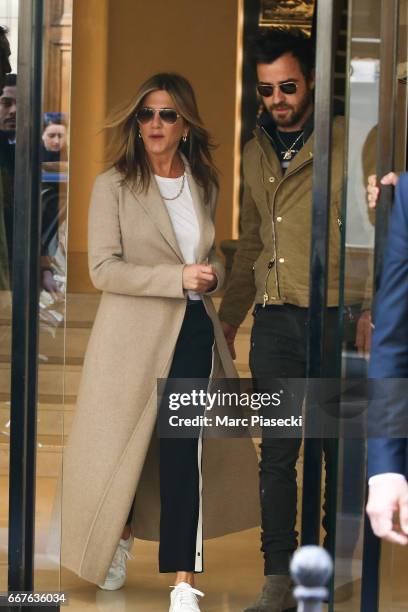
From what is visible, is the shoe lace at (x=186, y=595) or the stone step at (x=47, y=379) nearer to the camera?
the stone step at (x=47, y=379)

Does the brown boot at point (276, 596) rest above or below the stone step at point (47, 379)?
below

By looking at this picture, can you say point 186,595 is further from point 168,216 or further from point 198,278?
Answer: point 168,216

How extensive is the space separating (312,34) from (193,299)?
88 centimetres

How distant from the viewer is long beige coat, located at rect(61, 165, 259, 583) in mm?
3738

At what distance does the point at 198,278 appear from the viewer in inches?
146

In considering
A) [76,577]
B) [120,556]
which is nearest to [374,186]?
[120,556]

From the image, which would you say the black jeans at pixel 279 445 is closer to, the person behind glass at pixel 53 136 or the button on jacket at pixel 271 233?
the button on jacket at pixel 271 233

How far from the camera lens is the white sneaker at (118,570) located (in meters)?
3.93

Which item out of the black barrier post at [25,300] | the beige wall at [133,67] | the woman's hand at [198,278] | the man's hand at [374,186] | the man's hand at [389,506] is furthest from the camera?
the beige wall at [133,67]

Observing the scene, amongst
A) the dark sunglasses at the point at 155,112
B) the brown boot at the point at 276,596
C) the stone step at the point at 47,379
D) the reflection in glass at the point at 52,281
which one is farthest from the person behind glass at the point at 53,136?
the brown boot at the point at 276,596

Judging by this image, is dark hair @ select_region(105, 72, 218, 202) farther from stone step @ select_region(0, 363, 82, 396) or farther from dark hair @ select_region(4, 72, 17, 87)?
stone step @ select_region(0, 363, 82, 396)

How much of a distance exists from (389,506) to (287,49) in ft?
6.72

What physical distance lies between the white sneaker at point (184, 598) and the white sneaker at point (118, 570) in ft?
0.81

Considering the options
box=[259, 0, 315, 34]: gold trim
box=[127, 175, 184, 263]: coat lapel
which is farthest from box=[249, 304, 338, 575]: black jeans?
box=[259, 0, 315, 34]: gold trim
